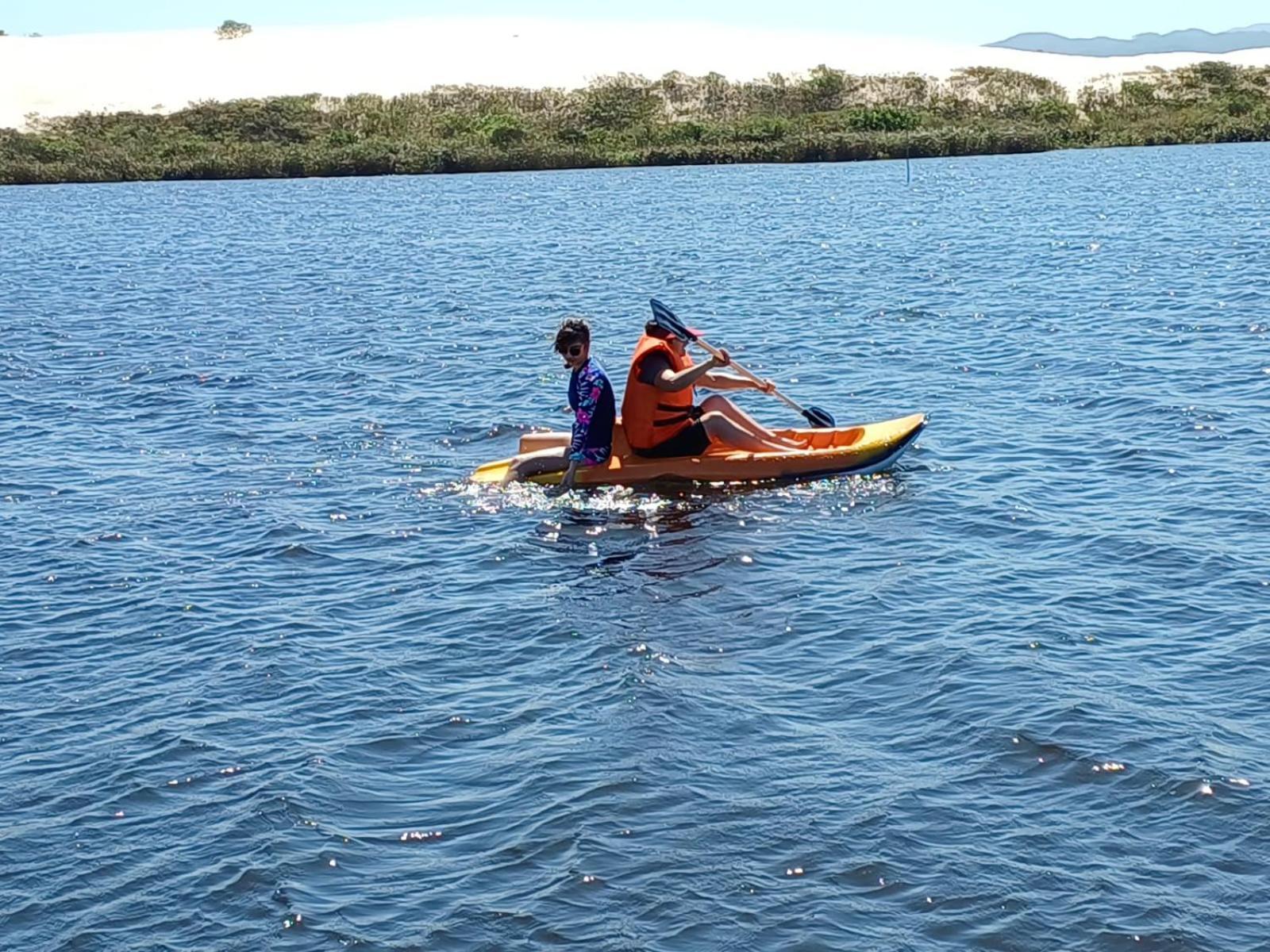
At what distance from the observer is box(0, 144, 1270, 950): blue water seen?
804cm

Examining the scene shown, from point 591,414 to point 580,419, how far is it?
15 cm

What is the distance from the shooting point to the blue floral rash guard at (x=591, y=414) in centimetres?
1451

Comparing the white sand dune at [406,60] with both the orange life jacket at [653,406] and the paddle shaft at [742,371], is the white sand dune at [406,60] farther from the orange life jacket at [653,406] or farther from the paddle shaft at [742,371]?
the orange life jacket at [653,406]

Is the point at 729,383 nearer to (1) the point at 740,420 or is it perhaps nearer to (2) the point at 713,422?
(1) the point at 740,420

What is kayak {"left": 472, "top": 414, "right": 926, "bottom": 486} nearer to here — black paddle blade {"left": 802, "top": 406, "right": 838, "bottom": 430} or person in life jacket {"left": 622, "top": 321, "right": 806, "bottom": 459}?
person in life jacket {"left": 622, "top": 321, "right": 806, "bottom": 459}

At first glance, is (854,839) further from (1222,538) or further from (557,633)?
(1222,538)

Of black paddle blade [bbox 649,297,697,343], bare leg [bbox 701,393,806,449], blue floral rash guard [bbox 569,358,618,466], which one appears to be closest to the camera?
blue floral rash guard [bbox 569,358,618,466]

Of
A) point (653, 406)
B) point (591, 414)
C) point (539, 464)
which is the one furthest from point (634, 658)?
point (539, 464)

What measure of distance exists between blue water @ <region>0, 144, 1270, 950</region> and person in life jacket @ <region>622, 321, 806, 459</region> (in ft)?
1.75

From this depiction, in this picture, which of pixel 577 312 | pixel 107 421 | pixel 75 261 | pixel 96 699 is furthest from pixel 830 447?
Answer: pixel 75 261

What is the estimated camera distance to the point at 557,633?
38.0 ft

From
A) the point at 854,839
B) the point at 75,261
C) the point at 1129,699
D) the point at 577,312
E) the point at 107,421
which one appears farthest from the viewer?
the point at 75,261

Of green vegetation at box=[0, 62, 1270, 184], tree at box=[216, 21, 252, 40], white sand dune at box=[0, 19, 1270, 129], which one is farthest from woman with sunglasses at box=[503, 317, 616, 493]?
tree at box=[216, 21, 252, 40]

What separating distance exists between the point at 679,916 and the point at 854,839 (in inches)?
43.2
